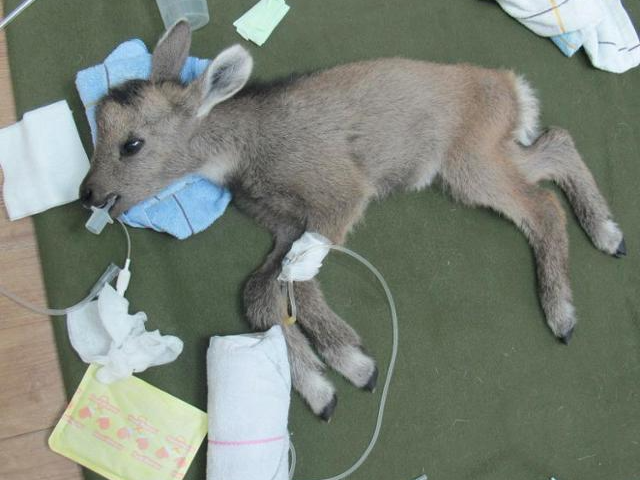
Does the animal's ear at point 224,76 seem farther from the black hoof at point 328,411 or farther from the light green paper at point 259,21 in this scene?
the black hoof at point 328,411

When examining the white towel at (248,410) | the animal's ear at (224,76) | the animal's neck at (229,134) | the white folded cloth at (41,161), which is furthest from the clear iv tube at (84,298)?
the animal's ear at (224,76)

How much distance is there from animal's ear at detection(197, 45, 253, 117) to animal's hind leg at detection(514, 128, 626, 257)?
1.59m

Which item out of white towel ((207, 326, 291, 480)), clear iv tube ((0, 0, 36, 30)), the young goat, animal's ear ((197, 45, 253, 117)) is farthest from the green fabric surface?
animal's ear ((197, 45, 253, 117))

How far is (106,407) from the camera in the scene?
293 centimetres

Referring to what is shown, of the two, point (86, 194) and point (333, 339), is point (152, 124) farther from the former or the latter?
point (333, 339)

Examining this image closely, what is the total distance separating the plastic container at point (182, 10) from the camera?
10.5 ft

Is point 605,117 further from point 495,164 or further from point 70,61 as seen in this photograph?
point 70,61

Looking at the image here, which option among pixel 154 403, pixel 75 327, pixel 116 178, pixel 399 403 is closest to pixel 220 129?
pixel 116 178

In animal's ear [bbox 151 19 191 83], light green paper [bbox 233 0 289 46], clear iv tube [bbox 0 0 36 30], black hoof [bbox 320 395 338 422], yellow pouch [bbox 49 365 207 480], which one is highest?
clear iv tube [bbox 0 0 36 30]

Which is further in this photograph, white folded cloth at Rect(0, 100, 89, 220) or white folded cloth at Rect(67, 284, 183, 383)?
white folded cloth at Rect(0, 100, 89, 220)

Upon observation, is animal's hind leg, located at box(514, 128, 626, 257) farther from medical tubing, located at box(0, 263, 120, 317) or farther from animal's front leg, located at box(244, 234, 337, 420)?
medical tubing, located at box(0, 263, 120, 317)

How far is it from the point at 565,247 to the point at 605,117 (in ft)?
2.96

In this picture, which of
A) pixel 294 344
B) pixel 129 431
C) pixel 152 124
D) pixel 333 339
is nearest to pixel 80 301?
pixel 129 431

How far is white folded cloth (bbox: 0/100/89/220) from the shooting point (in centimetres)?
304
